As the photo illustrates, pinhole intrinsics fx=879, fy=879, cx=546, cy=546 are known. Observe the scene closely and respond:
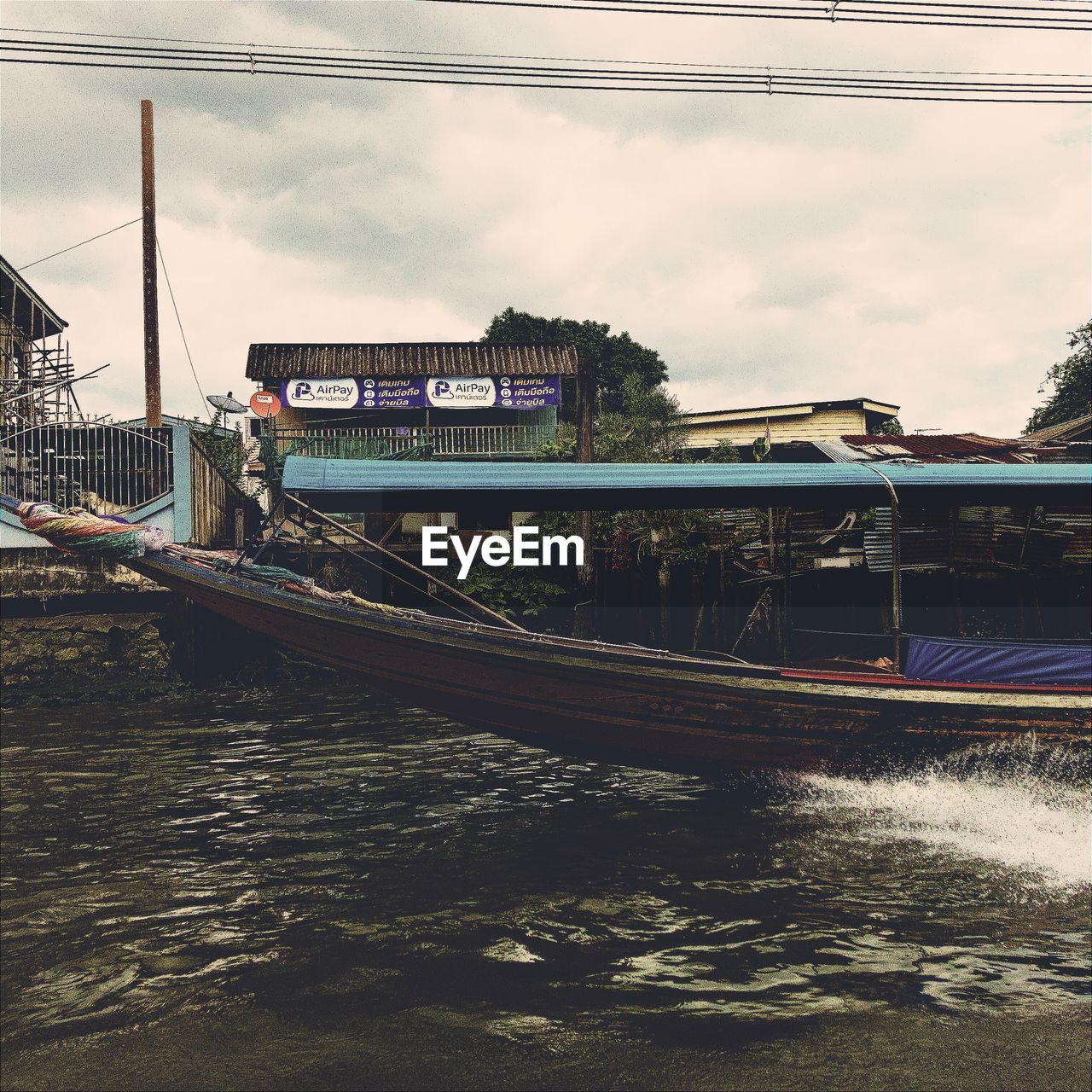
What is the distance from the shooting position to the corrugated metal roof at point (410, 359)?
25609 millimetres

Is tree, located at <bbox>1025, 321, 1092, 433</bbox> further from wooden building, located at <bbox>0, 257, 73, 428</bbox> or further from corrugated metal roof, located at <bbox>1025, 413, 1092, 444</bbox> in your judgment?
wooden building, located at <bbox>0, 257, 73, 428</bbox>

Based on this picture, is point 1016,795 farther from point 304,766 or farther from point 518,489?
point 304,766

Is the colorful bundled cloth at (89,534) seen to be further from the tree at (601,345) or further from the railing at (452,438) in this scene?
the tree at (601,345)

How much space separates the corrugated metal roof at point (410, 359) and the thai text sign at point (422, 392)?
20cm

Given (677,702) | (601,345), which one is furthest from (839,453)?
(601,345)

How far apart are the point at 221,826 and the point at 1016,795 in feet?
22.2

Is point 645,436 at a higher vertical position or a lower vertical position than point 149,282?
lower


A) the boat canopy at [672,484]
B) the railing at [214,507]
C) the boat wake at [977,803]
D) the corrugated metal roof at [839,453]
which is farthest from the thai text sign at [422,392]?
the boat wake at [977,803]

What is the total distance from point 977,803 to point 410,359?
70.3 feet

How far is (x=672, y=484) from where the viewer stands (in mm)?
8164

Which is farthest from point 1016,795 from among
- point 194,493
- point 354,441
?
point 354,441

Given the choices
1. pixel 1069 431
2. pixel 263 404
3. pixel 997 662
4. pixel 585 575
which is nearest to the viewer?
pixel 997 662

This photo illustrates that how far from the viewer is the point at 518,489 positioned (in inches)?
321

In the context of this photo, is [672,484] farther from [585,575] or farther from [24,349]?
[24,349]
